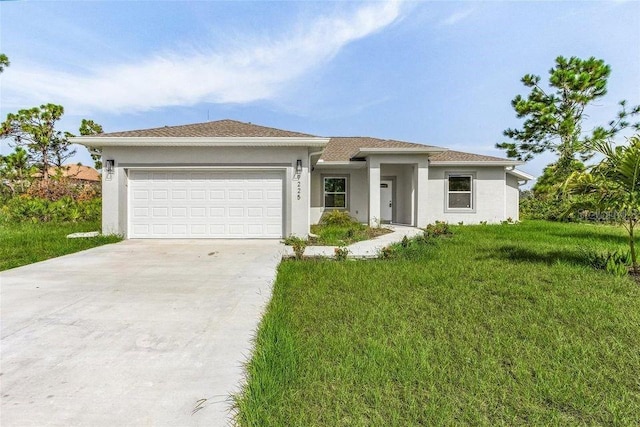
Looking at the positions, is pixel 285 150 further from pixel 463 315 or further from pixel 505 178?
pixel 505 178

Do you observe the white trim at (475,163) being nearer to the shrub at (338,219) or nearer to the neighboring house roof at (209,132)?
the shrub at (338,219)

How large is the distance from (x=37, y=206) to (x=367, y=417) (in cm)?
1733

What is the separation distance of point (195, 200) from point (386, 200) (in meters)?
9.19

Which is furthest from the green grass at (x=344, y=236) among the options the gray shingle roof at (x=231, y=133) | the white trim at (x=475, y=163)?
the white trim at (x=475, y=163)

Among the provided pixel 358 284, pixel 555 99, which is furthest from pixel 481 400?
pixel 555 99

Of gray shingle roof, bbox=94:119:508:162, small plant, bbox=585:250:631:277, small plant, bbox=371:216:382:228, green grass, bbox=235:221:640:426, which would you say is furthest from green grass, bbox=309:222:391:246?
small plant, bbox=585:250:631:277

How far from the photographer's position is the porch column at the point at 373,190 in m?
13.2

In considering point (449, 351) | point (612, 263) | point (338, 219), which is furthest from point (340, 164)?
point (449, 351)

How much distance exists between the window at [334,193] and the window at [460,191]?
4.97 meters

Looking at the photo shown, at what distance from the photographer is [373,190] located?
13.3 metres

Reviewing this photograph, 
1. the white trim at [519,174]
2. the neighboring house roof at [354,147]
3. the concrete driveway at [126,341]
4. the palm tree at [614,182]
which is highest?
the neighboring house roof at [354,147]

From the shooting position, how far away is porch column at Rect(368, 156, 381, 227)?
13.2 m

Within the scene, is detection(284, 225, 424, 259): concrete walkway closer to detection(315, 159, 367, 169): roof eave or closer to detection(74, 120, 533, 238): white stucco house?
detection(74, 120, 533, 238): white stucco house

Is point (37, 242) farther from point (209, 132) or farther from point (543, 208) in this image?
point (543, 208)
